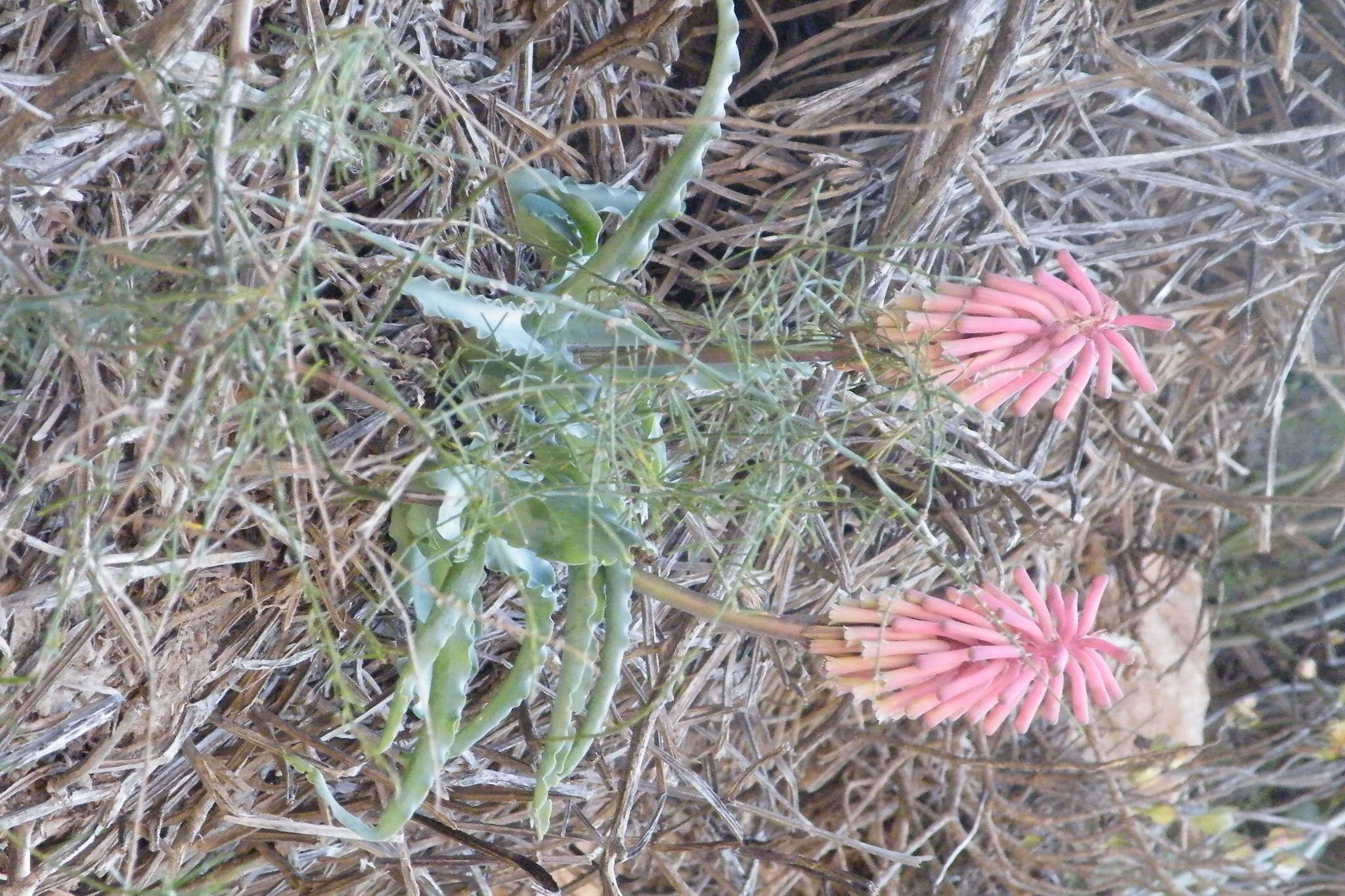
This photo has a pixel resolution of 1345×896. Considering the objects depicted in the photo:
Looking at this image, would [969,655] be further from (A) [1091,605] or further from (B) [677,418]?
(B) [677,418]

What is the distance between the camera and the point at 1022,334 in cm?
60

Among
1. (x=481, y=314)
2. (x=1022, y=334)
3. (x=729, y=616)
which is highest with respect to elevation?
(x=1022, y=334)

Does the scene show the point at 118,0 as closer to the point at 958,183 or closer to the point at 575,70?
the point at 575,70

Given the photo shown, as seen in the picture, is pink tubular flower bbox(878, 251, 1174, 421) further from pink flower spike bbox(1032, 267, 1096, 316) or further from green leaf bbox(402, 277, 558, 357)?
green leaf bbox(402, 277, 558, 357)

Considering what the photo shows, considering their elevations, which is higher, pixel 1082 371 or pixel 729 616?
pixel 1082 371

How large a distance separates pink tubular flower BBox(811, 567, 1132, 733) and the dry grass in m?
0.09

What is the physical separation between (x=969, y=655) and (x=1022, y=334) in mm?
182

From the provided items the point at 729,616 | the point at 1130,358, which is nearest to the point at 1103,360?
the point at 1130,358

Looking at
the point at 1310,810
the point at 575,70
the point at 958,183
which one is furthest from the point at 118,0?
the point at 1310,810

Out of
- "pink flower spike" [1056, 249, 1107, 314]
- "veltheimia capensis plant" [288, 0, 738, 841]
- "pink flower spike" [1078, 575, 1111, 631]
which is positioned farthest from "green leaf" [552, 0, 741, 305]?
"pink flower spike" [1078, 575, 1111, 631]

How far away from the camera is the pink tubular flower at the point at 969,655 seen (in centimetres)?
63

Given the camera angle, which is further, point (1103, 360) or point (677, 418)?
point (677, 418)

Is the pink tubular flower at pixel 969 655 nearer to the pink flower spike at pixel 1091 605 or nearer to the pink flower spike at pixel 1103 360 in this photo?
the pink flower spike at pixel 1091 605

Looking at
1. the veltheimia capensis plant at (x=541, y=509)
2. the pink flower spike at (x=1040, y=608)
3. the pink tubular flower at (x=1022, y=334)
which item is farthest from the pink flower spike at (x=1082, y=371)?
the veltheimia capensis plant at (x=541, y=509)
